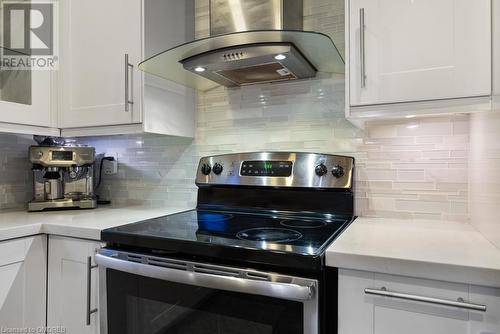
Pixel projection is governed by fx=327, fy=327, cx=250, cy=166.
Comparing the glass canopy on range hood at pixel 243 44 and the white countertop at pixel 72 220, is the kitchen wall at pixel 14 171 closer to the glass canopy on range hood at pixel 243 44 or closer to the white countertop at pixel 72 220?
the white countertop at pixel 72 220

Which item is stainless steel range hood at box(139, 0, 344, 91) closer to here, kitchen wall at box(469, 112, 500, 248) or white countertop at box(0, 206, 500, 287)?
kitchen wall at box(469, 112, 500, 248)

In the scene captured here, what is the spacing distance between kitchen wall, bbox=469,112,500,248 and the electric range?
1.35 feet

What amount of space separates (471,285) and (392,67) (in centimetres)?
64

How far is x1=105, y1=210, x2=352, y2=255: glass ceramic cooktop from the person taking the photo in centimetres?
93

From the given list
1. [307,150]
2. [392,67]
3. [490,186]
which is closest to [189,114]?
[307,150]

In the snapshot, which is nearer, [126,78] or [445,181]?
[445,181]

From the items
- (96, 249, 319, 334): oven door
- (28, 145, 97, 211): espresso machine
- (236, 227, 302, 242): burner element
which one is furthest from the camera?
(28, 145, 97, 211): espresso machine

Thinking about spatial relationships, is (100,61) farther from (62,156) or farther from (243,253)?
(243,253)

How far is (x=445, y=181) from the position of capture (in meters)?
1.24

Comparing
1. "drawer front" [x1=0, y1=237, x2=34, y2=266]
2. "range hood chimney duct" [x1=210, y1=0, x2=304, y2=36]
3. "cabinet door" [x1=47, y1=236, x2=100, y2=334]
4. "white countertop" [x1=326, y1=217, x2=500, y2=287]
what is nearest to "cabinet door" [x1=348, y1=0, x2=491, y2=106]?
"range hood chimney duct" [x1=210, y1=0, x2=304, y2=36]

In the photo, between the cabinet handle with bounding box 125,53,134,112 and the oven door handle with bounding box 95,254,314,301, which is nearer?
the oven door handle with bounding box 95,254,314,301

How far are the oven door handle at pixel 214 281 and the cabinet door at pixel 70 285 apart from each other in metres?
0.17

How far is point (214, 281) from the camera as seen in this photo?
910 mm

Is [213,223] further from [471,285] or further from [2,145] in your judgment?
[2,145]
